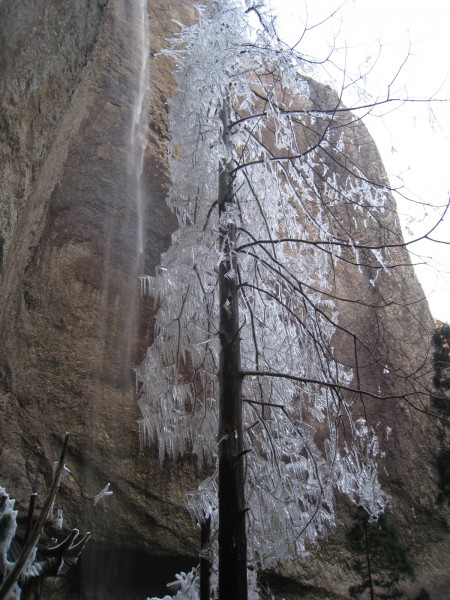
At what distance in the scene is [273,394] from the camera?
4066 millimetres

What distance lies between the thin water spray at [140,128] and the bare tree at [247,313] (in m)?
4.24

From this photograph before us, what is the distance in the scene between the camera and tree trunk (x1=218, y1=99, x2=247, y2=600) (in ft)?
9.70

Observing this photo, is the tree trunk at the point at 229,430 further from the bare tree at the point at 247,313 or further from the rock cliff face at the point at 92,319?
the rock cliff face at the point at 92,319

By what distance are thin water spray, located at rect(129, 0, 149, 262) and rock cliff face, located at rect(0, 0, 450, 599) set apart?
10 centimetres

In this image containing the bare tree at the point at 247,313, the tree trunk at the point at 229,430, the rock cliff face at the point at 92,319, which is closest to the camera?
the tree trunk at the point at 229,430

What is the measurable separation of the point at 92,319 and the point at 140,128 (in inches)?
156

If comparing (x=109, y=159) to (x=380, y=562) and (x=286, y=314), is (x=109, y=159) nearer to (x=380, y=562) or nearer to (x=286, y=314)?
(x=286, y=314)

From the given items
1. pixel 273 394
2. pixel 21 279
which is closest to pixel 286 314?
pixel 273 394

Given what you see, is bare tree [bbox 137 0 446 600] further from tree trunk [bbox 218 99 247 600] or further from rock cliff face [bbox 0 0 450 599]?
rock cliff face [bbox 0 0 450 599]

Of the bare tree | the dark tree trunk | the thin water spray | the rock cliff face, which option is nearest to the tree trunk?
the bare tree

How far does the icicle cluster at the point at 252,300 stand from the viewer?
358 centimetres

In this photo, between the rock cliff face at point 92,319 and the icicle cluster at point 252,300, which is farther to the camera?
the rock cliff face at point 92,319

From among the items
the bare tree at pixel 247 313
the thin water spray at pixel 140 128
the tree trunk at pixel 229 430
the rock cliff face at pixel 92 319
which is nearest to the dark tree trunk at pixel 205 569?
the bare tree at pixel 247 313

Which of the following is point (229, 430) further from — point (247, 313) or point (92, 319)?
point (92, 319)
